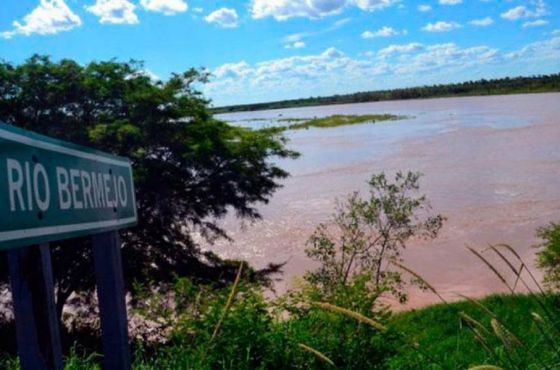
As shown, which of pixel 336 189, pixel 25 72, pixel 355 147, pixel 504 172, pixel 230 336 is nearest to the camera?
pixel 230 336

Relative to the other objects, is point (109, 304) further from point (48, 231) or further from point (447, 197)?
point (447, 197)

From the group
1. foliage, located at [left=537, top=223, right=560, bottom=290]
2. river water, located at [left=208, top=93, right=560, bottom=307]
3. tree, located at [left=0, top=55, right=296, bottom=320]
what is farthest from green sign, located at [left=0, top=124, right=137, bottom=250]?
foliage, located at [left=537, top=223, right=560, bottom=290]

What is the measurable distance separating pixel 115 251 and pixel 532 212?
18.9 m

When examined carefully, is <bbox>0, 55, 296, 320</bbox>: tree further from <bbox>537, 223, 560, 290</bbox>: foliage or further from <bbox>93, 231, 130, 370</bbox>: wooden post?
<bbox>93, 231, 130, 370</bbox>: wooden post

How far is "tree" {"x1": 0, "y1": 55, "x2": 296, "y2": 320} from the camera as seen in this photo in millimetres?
9039

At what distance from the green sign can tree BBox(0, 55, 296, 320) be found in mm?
6603

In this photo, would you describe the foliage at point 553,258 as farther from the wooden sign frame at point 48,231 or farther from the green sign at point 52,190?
the green sign at point 52,190

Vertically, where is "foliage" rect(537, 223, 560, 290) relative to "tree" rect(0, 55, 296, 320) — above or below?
below

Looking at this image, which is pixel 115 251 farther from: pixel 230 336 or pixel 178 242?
pixel 178 242

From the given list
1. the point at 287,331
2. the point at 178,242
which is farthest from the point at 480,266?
the point at 287,331

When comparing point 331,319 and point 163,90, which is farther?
point 163,90

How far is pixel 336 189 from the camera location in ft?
82.1

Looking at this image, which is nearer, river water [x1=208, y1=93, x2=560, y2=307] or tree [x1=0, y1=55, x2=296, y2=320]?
tree [x1=0, y1=55, x2=296, y2=320]

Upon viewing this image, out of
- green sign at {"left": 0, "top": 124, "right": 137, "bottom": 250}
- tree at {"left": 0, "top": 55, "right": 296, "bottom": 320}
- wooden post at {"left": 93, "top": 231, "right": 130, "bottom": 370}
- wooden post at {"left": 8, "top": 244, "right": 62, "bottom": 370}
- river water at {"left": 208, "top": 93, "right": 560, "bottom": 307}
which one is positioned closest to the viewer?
green sign at {"left": 0, "top": 124, "right": 137, "bottom": 250}
